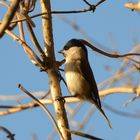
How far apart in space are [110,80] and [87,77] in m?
0.39

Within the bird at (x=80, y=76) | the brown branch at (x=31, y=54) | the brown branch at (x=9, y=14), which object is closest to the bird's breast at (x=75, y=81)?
the bird at (x=80, y=76)

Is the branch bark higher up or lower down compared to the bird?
lower down

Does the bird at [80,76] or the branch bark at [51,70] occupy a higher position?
the bird at [80,76]

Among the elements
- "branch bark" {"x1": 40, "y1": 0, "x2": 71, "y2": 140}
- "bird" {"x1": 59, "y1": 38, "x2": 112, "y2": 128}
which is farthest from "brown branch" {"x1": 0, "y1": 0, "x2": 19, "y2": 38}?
"bird" {"x1": 59, "y1": 38, "x2": 112, "y2": 128}

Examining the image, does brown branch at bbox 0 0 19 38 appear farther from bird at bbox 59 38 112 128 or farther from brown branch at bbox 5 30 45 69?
bird at bbox 59 38 112 128

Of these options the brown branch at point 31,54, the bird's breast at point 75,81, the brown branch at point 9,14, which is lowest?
the brown branch at point 9,14

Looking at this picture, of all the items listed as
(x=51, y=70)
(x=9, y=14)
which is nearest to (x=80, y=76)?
(x=51, y=70)

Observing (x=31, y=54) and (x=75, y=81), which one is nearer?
A: (x=31, y=54)

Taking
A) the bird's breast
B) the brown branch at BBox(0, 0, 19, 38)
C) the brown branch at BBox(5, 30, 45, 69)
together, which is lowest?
the brown branch at BBox(0, 0, 19, 38)

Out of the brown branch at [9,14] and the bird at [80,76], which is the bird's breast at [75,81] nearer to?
the bird at [80,76]

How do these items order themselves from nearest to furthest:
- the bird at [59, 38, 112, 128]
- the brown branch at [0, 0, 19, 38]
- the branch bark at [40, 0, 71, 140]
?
the brown branch at [0, 0, 19, 38], the branch bark at [40, 0, 71, 140], the bird at [59, 38, 112, 128]

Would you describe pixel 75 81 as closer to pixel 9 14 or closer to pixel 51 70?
pixel 51 70

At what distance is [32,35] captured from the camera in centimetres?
89

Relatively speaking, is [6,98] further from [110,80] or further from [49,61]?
[49,61]
